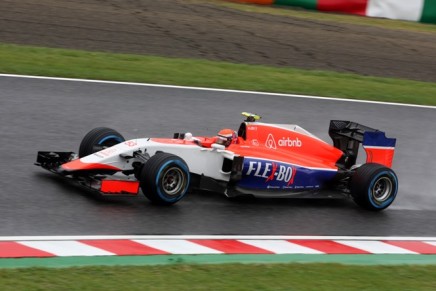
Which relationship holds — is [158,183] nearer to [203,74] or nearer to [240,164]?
[240,164]

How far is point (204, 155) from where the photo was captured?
31.7 ft

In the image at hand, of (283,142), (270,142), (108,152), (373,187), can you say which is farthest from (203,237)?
(373,187)

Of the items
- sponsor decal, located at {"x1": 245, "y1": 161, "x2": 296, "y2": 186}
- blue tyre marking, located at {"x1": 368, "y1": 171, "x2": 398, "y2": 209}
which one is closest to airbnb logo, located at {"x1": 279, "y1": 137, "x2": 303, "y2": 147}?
sponsor decal, located at {"x1": 245, "y1": 161, "x2": 296, "y2": 186}

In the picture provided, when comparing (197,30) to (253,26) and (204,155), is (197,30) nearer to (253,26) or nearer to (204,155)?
(253,26)

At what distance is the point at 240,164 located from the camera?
31.5 ft

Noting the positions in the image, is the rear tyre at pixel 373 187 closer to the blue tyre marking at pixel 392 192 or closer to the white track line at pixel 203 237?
the blue tyre marking at pixel 392 192

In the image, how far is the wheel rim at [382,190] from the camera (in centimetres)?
1023

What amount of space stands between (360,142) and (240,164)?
66.5 inches

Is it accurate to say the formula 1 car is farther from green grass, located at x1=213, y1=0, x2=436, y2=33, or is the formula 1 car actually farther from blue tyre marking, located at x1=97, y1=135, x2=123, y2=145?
green grass, located at x1=213, y1=0, x2=436, y2=33

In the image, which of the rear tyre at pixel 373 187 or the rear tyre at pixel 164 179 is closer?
the rear tyre at pixel 164 179

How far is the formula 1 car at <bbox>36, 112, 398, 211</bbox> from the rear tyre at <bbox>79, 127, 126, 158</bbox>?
10 mm

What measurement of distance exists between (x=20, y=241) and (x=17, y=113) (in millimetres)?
4439

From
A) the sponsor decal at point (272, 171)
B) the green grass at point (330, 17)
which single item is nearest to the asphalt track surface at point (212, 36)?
the green grass at point (330, 17)

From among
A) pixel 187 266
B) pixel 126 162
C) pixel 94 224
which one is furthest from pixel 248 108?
pixel 187 266
